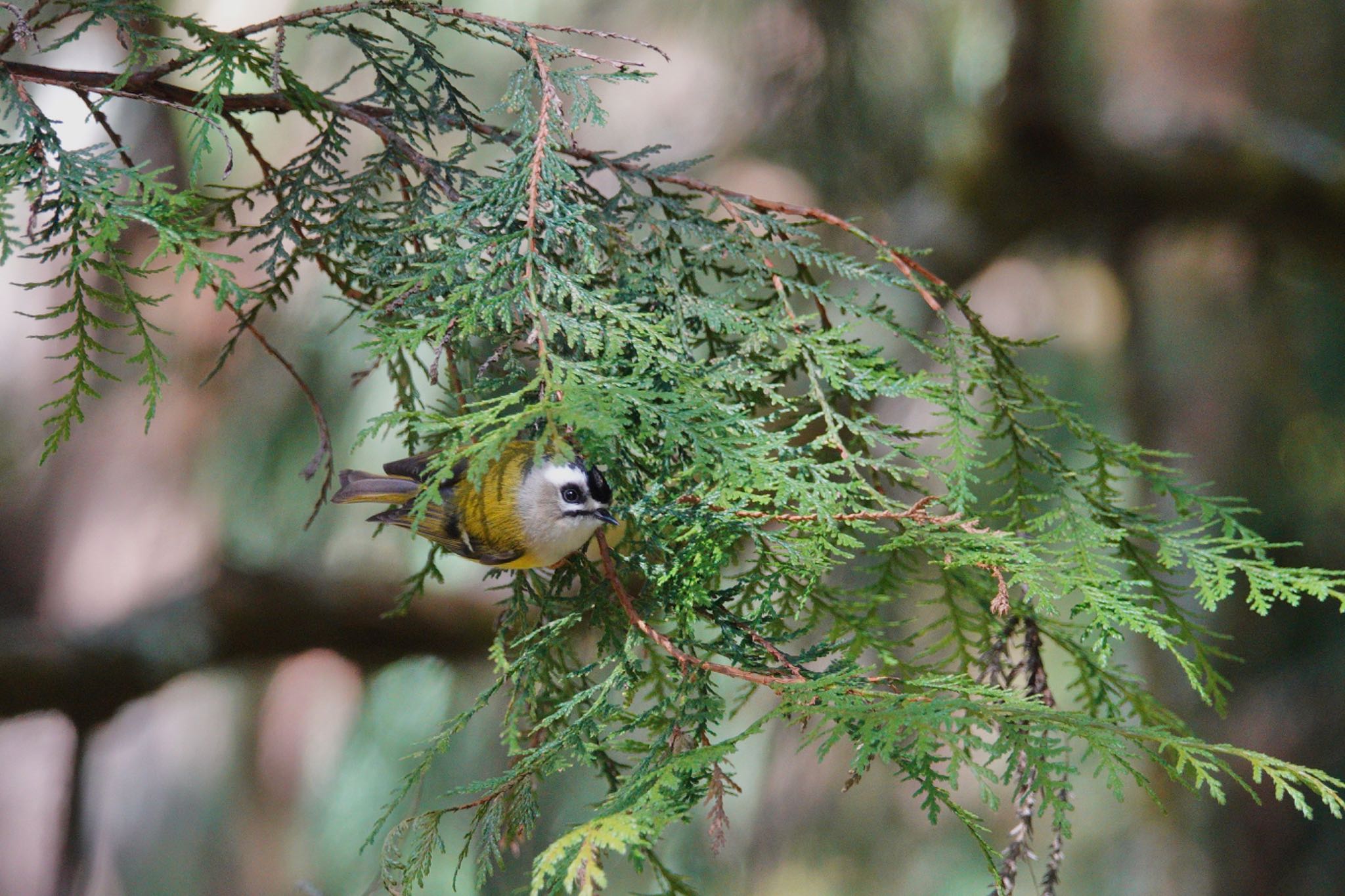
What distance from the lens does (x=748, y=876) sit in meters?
2.07

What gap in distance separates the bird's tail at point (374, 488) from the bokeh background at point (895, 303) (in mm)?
986

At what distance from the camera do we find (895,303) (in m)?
2.03

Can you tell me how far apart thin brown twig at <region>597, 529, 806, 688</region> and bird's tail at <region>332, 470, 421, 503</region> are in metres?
0.27

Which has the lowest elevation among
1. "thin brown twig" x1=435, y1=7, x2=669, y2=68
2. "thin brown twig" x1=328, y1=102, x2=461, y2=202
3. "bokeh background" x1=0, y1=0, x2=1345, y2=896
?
"bokeh background" x1=0, y1=0, x2=1345, y2=896

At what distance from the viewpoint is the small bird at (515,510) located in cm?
70

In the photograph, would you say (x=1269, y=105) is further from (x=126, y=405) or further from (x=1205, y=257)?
(x=126, y=405)

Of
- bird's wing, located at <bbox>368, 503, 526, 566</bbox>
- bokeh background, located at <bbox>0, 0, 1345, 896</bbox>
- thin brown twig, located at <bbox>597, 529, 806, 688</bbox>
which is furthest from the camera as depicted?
bokeh background, located at <bbox>0, 0, 1345, 896</bbox>

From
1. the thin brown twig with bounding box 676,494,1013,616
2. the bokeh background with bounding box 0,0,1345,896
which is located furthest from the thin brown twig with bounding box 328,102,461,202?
the bokeh background with bounding box 0,0,1345,896

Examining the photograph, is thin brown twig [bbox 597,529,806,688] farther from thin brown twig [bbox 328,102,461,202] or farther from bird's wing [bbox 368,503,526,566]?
thin brown twig [bbox 328,102,461,202]

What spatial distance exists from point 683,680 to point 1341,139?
2.14m

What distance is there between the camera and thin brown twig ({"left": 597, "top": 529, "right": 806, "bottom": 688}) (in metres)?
0.52

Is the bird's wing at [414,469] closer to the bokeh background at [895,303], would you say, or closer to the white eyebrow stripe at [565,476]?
the white eyebrow stripe at [565,476]

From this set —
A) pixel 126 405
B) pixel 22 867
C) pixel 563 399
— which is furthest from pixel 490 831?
pixel 22 867

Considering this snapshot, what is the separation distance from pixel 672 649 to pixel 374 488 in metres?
→ 0.41
